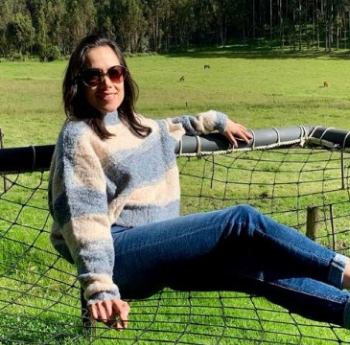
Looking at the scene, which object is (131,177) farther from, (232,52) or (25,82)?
(232,52)

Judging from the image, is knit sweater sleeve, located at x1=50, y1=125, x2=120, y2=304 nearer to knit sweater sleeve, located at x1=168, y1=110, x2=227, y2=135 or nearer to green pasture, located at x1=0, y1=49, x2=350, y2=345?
green pasture, located at x1=0, y1=49, x2=350, y2=345

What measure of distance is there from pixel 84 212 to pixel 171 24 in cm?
5588

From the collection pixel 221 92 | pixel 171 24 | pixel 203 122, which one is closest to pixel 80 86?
pixel 203 122

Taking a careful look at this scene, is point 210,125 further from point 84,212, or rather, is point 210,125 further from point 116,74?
point 84,212

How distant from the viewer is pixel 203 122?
219 cm

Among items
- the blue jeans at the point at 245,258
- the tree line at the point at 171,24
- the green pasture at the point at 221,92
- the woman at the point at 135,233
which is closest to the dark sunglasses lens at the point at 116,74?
the woman at the point at 135,233

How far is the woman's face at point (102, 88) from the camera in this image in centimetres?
186

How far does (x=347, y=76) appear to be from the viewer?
92.5 feet

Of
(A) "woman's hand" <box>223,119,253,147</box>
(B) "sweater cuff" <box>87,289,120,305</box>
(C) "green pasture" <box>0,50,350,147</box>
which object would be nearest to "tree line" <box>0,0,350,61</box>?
(C) "green pasture" <box>0,50,350,147</box>

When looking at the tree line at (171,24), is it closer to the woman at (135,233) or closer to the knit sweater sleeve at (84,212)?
the woman at (135,233)

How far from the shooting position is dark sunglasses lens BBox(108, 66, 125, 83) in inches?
74.0

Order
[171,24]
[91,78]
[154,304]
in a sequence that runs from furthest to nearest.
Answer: [171,24] → [154,304] → [91,78]

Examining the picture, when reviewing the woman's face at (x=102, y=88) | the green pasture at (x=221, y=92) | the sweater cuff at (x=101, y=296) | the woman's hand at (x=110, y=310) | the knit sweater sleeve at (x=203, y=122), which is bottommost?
the green pasture at (x=221, y=92)

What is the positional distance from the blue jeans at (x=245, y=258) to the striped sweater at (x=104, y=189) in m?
0.10
